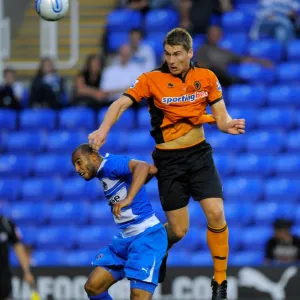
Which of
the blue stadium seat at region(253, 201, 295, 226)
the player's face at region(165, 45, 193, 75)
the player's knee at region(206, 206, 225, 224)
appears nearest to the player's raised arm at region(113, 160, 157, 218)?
the player's knee at region(206, 206, 225, 224)

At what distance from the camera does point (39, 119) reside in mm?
17812

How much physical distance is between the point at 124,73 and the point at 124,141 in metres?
1.05

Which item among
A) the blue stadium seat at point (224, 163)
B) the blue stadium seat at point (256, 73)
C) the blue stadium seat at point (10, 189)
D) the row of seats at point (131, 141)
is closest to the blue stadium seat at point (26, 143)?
the row of seats at point (131, 141)

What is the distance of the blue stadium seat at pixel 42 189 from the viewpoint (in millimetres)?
17281

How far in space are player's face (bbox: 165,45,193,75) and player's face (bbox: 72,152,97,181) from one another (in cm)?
105

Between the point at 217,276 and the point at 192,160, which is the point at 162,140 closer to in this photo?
the point at 192,160

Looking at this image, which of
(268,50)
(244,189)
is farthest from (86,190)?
(268,50)

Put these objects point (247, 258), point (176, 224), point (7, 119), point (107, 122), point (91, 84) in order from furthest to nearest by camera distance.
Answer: point (7, 119) < point (91, 84) < point (247, 258) < point (176, 224) < point (107, 122)

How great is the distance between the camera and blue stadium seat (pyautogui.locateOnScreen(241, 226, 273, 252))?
1559 centimetres

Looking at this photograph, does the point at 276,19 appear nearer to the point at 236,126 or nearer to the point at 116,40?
the point at 116,40

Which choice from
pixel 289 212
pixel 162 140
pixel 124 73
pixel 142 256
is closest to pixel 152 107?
pixel 162 140

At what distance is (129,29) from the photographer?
730 inches

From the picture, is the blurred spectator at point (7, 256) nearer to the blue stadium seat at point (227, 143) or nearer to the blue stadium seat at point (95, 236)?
the blue stadium seat at point (95, 236)

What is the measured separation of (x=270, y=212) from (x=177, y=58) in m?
6.27
